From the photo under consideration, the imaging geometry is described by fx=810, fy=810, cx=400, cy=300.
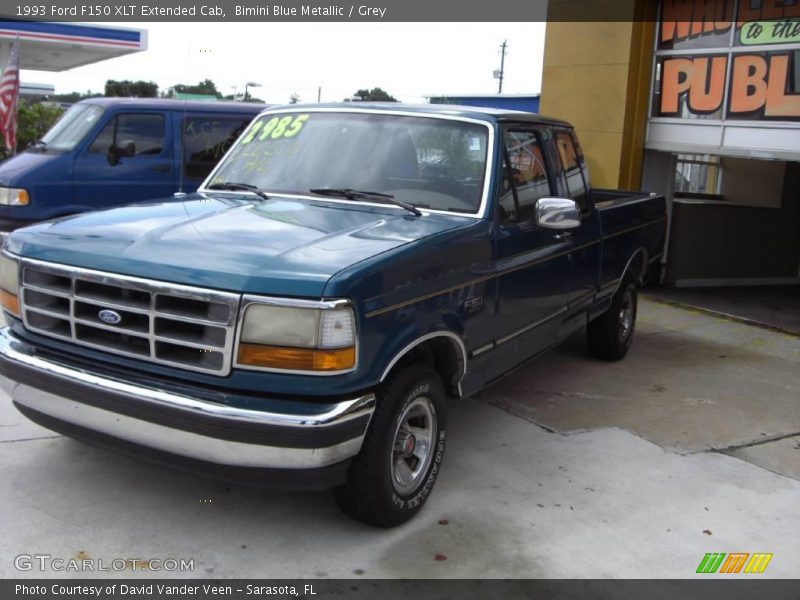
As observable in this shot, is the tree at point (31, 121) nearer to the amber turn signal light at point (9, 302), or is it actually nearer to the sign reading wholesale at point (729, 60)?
the sign reading wholesale at point (729, 60)

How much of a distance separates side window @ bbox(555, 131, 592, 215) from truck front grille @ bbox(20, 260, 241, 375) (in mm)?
3134

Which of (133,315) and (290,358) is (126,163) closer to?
(133,315)

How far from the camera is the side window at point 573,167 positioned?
5.65 metres

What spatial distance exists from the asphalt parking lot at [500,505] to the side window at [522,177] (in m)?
1.42

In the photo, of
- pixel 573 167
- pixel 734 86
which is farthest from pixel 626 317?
pixel 734 86

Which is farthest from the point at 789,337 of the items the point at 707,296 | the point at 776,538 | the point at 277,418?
the point at 277,418

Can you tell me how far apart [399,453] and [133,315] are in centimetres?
135

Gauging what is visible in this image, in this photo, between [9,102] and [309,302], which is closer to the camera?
[309,302]

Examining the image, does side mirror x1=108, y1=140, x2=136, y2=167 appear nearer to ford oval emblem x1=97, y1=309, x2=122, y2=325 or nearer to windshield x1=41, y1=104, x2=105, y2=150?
windshield x1=41, y1=104, x2=105, y2=150

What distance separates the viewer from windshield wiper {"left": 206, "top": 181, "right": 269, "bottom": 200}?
4.64 meters

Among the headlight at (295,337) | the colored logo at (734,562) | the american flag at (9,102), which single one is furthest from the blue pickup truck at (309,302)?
the american flag at (9,102)

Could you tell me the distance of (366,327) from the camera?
10.8 feet

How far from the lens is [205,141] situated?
9.41m

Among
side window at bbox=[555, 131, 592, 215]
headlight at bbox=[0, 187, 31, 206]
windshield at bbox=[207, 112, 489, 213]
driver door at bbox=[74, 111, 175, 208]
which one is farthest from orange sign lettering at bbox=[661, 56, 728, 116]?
headlight at bbox=[0, 187, 31, 206]
